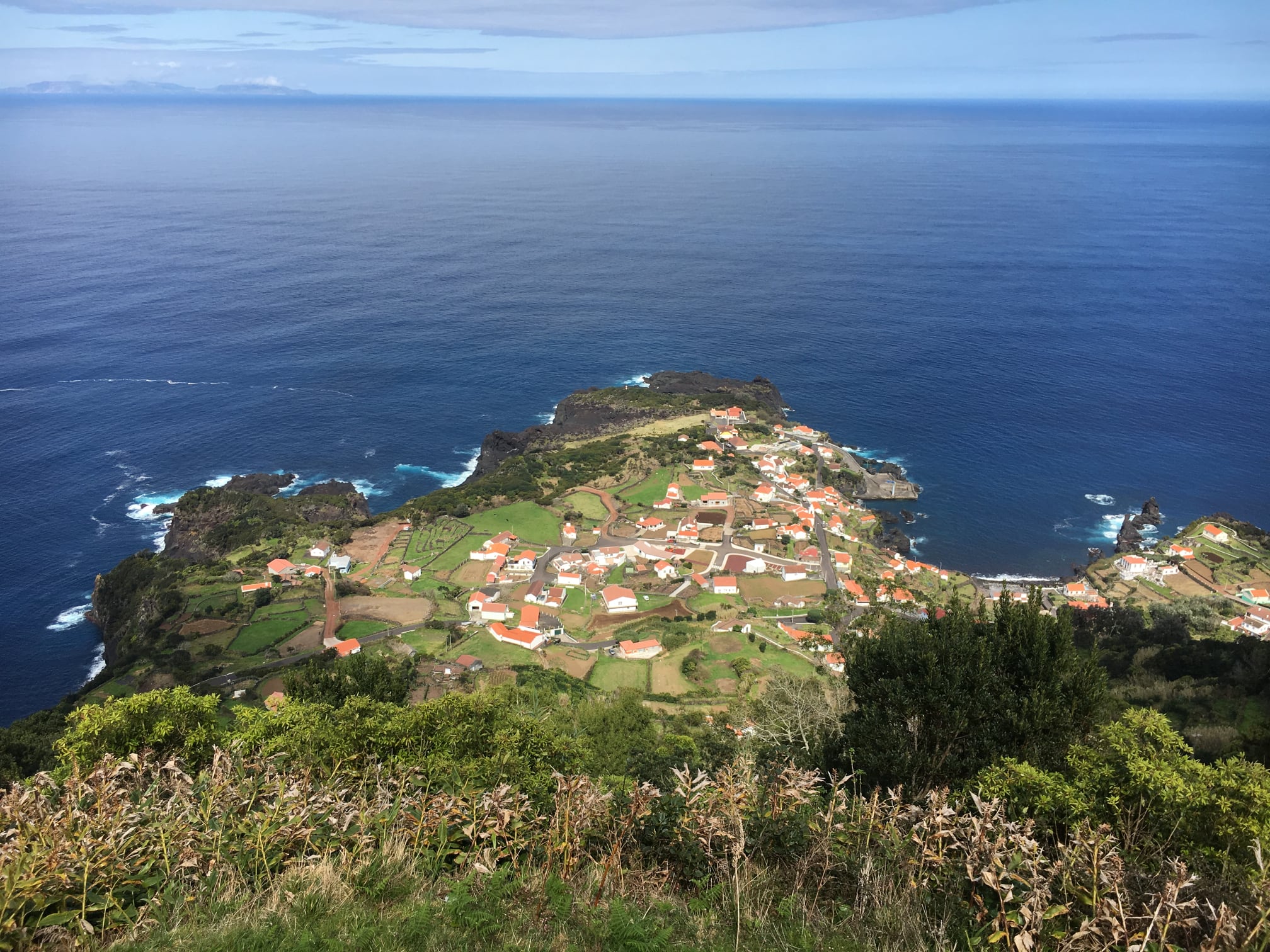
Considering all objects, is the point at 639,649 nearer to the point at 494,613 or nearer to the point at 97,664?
the point at 494,613

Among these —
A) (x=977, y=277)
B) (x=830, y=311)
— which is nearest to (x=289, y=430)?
(x=830, y=311)

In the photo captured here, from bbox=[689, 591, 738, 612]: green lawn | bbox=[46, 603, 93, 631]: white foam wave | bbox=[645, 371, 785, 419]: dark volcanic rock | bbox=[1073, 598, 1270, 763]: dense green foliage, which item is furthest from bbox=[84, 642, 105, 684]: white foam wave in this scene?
bbox=[645, 371, 785, 419]: dark volcanic rock

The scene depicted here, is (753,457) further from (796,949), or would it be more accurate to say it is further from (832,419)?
(796,949)

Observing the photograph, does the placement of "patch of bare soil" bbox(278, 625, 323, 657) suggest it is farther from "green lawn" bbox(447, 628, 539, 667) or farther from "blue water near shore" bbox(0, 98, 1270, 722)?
"blue water near shore" bbox(0, 98, 1270, 722)

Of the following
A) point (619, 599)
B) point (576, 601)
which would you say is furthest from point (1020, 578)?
point (576, 601)

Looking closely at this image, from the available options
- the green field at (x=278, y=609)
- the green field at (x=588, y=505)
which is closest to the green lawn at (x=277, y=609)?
the green field at (x=278, y=609)

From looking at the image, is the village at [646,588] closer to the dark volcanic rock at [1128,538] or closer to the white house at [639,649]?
the white house at [639,649]
